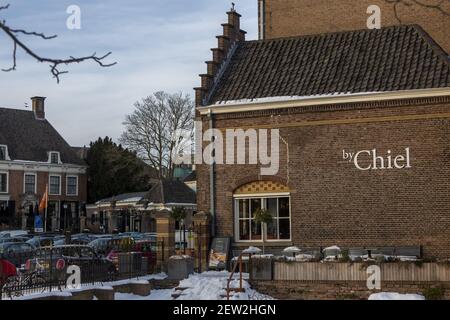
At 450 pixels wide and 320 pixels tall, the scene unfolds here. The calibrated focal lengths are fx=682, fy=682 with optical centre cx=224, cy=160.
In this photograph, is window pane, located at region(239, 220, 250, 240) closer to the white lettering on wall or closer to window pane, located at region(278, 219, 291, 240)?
window pane, located at region(278, 219, 291, 240)

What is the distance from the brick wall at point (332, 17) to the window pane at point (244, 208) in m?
12.0

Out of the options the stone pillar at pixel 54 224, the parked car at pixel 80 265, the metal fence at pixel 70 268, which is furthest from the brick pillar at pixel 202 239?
the stone pillar at pixel 54 224

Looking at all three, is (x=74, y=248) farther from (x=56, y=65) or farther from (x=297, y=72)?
(x=56, y=65)

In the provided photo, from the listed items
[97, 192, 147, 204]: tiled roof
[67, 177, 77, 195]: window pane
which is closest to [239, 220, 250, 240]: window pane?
[97, 192, 147, 204]: tiled roof

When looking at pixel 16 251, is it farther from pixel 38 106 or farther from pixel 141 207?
pixel 38 106

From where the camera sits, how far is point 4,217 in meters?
58.4

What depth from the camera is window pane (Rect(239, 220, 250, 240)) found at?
2578 cm

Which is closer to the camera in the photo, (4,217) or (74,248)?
(74,248)

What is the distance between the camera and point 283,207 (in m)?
25.2

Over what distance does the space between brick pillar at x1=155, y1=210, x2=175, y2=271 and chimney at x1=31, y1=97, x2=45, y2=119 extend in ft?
149

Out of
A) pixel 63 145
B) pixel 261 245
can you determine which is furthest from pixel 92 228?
A: pixel 261 245

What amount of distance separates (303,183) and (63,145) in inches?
1847

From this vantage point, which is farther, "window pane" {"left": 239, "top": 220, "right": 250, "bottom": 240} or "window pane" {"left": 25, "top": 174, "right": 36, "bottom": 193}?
"window pane" {"left": 25, "top": 174, "right": 36, "bottom": 193}

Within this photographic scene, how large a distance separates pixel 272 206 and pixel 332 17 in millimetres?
12904
